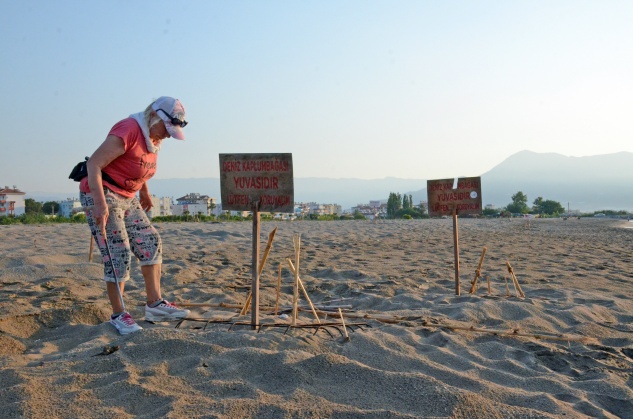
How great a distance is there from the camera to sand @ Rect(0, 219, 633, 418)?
7.94 ft

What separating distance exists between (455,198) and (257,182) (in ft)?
8.87

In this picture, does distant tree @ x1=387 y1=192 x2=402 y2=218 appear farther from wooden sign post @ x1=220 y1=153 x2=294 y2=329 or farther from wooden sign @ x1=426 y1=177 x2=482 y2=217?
wooden sign post @ x1=220 y1=153 x2=294 y2=329

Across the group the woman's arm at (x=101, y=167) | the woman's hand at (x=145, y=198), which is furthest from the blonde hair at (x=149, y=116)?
the woman's hand at (x=145, y=198)

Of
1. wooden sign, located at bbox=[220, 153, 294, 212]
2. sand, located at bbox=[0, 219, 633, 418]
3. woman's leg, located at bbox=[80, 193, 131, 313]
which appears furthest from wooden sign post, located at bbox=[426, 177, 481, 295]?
woman's leg, located at bbox=[80, 193, 131, 313]

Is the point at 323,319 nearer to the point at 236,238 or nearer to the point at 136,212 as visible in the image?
the point at 136,212

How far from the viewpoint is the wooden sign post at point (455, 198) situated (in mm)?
5527

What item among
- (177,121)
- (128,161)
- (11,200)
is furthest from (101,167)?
(11,200)

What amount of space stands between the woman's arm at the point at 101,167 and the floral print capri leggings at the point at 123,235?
140mm

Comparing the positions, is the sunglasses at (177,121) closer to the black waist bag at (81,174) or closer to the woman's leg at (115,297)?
the black waist bag at (81,174)

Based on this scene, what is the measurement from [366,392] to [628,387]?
149cm

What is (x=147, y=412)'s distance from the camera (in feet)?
7.55

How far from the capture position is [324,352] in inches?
122

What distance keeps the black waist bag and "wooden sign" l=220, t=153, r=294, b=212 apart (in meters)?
0.74

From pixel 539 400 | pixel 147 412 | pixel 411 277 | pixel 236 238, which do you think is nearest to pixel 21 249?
pixel 236 238
